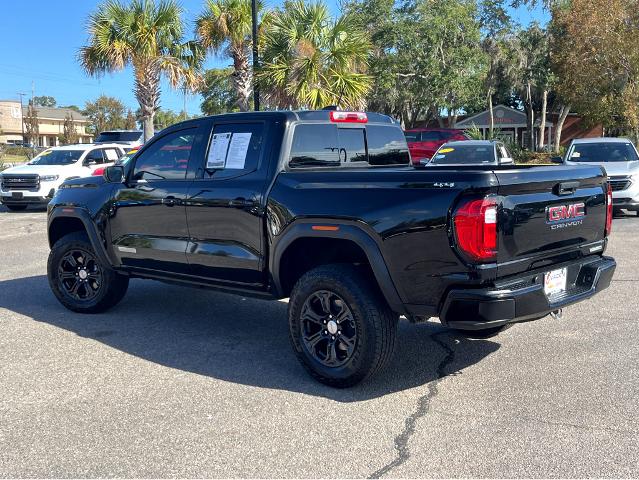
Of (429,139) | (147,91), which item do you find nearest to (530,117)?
(429,139)

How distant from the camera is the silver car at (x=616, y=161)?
13.6m

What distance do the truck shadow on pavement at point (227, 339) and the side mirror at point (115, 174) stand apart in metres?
1.36

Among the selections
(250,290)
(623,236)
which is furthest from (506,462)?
(623,236)

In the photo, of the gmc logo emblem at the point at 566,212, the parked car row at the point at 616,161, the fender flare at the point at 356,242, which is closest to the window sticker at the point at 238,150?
the fender flare at the point at 356,242

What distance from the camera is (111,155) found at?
18.5 meters

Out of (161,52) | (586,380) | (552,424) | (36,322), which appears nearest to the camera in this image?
(552,424)

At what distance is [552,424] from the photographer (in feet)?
13.0

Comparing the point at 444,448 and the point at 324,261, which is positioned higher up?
the point at 324,261

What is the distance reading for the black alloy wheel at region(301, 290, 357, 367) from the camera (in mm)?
4535

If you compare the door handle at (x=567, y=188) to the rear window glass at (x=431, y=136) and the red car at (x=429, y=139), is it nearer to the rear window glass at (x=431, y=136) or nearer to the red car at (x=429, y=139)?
the red car at (x=429, y=139)

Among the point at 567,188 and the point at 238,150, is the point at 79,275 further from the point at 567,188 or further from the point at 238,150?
the point at 567,188

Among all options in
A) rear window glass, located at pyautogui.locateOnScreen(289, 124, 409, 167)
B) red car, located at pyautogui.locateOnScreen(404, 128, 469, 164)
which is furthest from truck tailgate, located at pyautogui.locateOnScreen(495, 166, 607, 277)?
red car, located at pyautogui.locateOnScreen(404, 128, 469, 164)

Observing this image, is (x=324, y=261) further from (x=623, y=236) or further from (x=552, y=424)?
(x=623, y=236)

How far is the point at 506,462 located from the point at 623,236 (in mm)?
9131
